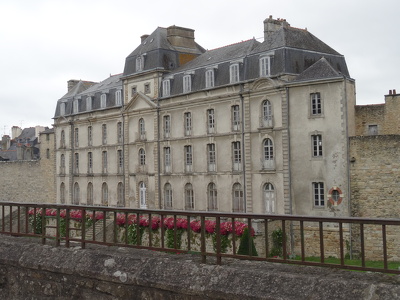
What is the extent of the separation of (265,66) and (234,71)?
1978mm

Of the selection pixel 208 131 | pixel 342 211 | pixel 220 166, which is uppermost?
pixel 208 131

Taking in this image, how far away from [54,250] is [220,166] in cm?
2126

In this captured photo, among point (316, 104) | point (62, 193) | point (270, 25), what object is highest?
point (270, 25)

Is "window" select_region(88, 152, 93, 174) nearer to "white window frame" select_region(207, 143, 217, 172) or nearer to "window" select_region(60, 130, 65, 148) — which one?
"window" select_region(60, 130, 65, 148)

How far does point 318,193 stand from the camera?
24.1 m

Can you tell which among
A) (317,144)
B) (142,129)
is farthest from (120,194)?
(317,144)

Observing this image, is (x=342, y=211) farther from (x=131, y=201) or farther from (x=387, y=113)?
(x=131, y=201)

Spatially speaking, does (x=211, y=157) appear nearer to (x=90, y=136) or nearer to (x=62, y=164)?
(x=90, y=136)

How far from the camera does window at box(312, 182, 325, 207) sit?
78.5 ft

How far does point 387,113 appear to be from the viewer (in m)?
24.5

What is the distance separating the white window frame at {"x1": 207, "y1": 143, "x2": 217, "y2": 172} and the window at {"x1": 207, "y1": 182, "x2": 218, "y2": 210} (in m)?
0.82

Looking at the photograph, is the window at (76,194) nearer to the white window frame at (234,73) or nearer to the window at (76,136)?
the window at (76,136)

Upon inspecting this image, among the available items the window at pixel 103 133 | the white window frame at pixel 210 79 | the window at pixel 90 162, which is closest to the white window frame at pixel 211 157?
the white window frame at pixel 210 79

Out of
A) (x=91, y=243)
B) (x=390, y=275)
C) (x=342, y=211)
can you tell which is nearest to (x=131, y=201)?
(x=342, y=211)
